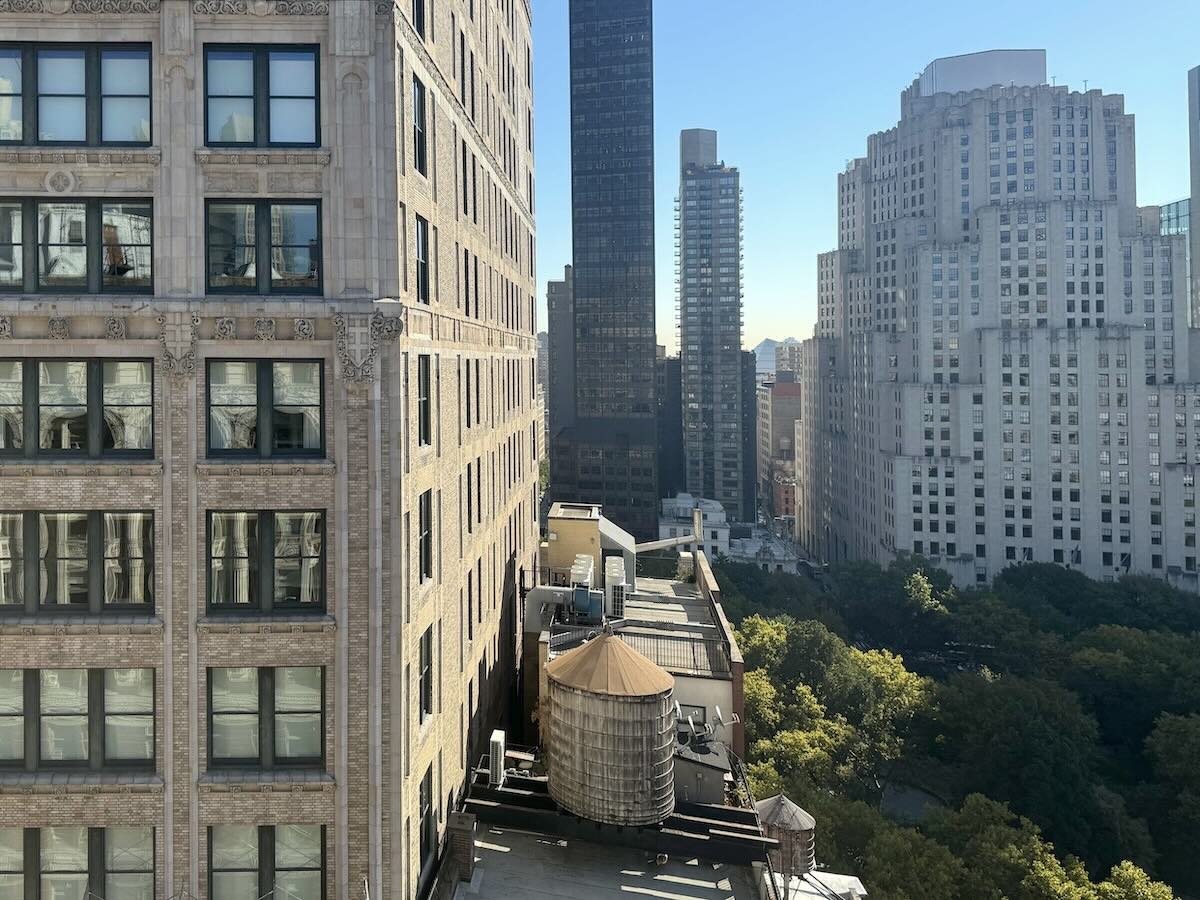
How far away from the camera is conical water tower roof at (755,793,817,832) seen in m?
26.2

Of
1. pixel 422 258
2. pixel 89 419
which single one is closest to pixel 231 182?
pixel 422 258

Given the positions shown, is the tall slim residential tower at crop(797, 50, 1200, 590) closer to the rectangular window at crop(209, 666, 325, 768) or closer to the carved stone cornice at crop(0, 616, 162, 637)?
the rectangular window at crop(209, 666, 325, 768)

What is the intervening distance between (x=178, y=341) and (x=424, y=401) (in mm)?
6070

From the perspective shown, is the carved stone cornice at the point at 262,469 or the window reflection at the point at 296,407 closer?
the carved stone cornice at the point at 262,469

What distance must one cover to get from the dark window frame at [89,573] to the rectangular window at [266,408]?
2677 mm

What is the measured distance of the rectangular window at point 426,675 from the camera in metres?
20.7

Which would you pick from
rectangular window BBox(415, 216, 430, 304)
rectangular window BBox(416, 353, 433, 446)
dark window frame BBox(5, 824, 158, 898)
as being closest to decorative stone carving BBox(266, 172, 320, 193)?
rectangular window BBox(415, 216, 430, 304)

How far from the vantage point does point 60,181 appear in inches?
696

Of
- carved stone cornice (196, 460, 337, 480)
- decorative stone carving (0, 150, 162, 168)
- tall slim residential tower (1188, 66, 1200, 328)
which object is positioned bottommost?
carved stone cornice (196, 460, 337, 480)

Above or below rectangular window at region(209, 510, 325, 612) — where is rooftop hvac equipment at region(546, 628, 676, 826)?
below

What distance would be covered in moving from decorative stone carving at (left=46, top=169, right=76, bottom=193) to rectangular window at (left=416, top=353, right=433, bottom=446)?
8.83 m

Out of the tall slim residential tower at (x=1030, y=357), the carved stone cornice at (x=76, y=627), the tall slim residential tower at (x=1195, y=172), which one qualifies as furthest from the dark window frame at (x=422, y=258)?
the tall slim residential tower at (x=1195, y=172)

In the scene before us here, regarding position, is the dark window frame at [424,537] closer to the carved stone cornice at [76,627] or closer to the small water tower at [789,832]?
the carved stone cornice at [76,627]

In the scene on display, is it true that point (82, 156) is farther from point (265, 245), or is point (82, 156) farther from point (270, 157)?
point (265, 245)
